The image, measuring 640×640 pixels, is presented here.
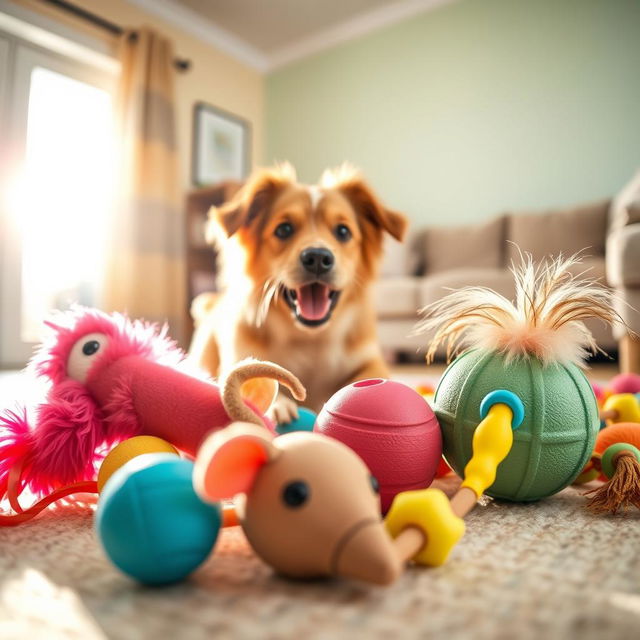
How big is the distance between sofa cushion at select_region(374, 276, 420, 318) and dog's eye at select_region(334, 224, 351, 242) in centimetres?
210

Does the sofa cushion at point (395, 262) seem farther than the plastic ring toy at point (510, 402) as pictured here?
Yes

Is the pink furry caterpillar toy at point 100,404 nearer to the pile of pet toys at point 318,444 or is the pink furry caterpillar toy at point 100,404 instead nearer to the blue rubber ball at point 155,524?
the pile of pet toys at point 318,444

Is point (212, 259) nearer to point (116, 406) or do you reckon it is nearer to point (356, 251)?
point (356, 251)

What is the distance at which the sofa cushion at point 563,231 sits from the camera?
357 centimetres

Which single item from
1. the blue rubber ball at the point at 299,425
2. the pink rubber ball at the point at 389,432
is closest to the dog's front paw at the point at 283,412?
the blue rubber ball at the point at 299,425

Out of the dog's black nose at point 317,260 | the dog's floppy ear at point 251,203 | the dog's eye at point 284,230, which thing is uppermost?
the dog's floppy ear at point 251,203

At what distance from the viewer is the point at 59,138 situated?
3984mm

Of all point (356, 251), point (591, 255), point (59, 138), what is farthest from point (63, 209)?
point (591, 255)

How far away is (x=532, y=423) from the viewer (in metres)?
0.70

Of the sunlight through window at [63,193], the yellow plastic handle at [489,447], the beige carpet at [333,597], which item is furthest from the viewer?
the sunlight through window at [63,193]

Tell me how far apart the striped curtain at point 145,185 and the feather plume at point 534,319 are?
3.60 meters

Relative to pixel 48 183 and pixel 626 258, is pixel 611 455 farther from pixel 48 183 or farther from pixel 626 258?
pixel 48 183

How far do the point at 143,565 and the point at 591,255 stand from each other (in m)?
3.63

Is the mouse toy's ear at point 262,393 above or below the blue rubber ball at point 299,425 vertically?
above
